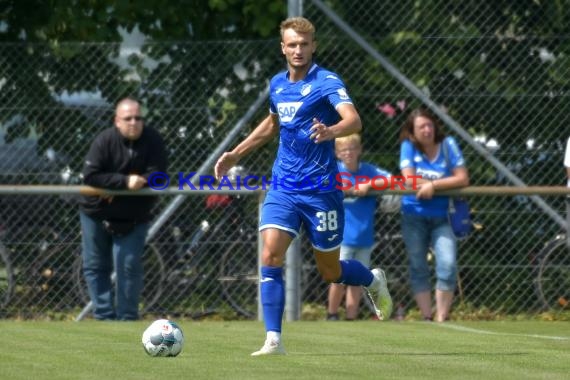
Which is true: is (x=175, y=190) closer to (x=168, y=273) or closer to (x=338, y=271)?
(x=168, y=273)

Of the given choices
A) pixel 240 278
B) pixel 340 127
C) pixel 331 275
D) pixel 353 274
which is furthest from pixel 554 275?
pixel 340 127

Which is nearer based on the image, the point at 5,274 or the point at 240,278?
the point at 5,274

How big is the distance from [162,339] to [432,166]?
4.74m

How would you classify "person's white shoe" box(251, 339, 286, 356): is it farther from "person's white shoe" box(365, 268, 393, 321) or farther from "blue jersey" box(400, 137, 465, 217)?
"blue jersey" box(400, 137, 465, 217)

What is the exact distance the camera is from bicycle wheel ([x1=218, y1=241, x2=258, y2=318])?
1329cm

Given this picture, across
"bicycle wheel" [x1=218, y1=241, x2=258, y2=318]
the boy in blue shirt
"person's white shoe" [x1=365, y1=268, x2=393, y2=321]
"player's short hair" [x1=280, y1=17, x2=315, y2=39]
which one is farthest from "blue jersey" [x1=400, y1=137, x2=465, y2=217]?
"player's short hair" [x1=280, y1=17, x2=315, y2=39]

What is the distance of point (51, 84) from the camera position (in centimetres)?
1324

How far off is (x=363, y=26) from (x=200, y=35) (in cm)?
159

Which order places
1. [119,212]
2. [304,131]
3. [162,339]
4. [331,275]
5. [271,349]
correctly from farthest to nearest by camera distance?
[119,212], [331,275], [304,131], [271,349], [162,339]

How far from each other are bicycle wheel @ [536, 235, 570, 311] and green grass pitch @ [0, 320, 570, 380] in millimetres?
900

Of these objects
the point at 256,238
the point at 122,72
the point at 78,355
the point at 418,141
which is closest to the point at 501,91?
the point at 418,141

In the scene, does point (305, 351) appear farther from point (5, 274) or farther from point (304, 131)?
point (5, 274)

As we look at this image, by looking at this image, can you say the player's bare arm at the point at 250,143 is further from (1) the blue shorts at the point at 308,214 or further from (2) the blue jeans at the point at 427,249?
(2) the blue jeans at the point at 427,249

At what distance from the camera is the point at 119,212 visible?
12430mm
